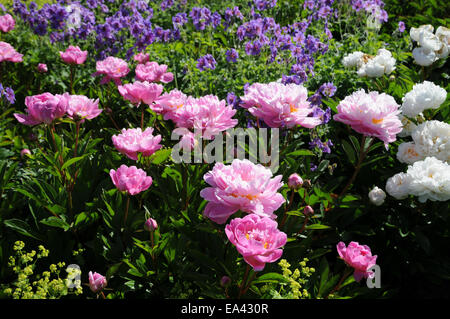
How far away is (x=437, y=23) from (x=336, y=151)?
2704 mm

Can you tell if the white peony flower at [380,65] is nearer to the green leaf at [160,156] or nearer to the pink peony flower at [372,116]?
the pink peony flower at [372,116]

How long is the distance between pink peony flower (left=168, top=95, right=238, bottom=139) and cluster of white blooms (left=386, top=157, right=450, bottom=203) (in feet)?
2.60

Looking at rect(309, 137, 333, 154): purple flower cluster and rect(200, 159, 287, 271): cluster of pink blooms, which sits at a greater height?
rect(200, 159, 287, 271): cluster of pink blooms

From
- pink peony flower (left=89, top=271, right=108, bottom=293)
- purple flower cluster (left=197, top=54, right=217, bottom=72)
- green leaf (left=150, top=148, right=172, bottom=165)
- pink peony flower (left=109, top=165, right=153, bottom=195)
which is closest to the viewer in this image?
pink peony flower (left=89, top=271, right=108, bottom=293)

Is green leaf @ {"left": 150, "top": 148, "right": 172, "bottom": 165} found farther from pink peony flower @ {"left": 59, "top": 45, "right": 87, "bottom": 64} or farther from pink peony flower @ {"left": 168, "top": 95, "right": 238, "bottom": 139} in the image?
pink peony flower @ {"left": 59, "top": 45, "right": 87, "bottom": 64}

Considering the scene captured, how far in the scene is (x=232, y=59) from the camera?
3201mm

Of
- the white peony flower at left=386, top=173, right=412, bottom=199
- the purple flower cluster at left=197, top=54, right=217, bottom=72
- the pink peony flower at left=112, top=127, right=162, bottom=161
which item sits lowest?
the white peony flower at left=386, top=173, right=412, bottom=199

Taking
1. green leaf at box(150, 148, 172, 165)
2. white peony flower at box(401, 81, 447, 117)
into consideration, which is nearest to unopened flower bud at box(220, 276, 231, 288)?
green leaf at box(150, 148, 172, 165)

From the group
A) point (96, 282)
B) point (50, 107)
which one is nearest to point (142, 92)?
point (50, 107)

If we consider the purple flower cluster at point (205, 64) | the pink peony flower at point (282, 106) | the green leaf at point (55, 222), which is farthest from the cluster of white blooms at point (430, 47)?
the green leaf at point (55, 222)

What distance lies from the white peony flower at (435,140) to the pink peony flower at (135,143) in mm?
1208

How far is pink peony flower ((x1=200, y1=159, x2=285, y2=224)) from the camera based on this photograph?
1.32 m

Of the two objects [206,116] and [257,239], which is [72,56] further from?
[257,239]
